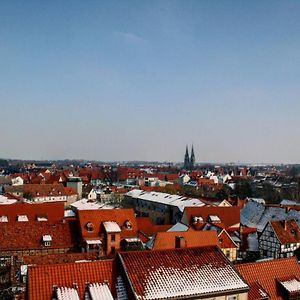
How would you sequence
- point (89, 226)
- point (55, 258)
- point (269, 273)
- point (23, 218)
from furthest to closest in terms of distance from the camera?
point (23, 218)
point (89, 226)
point (55, 258)
point (269, 273)

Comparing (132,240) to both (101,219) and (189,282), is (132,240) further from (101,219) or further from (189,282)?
(189,282)

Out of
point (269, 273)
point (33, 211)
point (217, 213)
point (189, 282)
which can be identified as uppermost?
point (189, 282)

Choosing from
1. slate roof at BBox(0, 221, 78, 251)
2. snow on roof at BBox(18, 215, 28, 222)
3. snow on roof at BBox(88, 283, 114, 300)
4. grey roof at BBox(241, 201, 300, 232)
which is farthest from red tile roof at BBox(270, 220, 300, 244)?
snow on roof at BBox(18, 215, 28, 222)

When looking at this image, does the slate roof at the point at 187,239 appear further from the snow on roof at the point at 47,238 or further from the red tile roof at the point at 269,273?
the red tile roof at the point at 269,273

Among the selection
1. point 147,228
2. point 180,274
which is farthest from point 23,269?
point 147,228

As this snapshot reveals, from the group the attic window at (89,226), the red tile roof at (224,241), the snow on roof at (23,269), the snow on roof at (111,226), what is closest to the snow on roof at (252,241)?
the red tile roof at (224,241)
